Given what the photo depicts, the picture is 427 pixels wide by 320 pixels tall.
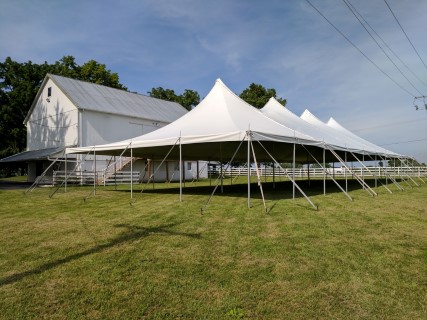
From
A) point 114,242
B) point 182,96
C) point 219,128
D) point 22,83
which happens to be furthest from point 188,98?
point 114,242

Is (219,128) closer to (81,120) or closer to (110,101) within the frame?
(81,120)

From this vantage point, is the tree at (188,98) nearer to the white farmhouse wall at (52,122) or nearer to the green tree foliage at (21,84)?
the green tree foliage at (21,84)

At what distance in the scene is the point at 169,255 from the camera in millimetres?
4523

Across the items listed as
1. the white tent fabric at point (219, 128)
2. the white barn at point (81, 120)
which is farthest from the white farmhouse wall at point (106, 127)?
the white tent fabric at point (219, 128)

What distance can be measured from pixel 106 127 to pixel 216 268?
20.2 meters

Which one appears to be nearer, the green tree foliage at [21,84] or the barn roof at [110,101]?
the barn roof at [110,101]

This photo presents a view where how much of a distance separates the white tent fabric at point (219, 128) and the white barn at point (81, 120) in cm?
901

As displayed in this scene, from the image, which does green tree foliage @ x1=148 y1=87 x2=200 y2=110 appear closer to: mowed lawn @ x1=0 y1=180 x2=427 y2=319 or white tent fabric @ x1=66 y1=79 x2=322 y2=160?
white tent fabric @ x1=66 y1=79 x2=322 y2=160

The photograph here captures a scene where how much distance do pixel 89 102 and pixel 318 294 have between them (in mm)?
21771

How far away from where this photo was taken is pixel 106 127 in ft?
74.8

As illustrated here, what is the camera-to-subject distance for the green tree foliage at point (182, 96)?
40938mm

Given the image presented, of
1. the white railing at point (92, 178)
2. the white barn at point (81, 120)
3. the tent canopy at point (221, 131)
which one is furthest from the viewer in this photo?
the white barn at point (81, 120)

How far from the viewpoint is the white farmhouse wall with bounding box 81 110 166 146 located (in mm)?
21828

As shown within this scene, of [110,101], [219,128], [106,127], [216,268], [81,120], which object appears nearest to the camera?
[216,268]
